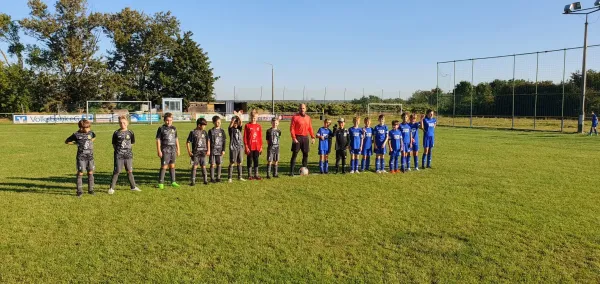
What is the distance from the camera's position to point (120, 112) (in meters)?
44.0

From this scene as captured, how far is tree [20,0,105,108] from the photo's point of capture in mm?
52125

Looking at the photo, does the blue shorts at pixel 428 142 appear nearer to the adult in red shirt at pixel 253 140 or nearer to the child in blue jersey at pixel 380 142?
the child in blue jersey at pixel 380 142

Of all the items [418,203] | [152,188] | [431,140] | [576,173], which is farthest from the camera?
[431,140]

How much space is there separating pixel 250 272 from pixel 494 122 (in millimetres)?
39072

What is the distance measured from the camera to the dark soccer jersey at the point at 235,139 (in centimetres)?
988

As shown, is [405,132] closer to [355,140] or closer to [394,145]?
[394,145]

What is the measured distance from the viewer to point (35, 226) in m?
6.09

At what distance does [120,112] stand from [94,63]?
609 inches

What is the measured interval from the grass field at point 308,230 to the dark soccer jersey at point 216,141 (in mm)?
957

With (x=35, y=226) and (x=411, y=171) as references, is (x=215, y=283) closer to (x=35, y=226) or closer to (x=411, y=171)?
(x=35, y=226)

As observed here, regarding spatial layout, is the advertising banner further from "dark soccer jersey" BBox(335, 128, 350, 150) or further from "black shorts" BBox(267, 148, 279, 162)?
"dark soccer jersey" BBox(335, 128, 350, 150)

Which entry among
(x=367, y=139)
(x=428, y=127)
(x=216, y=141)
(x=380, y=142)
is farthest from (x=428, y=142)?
(x=216, y=141)

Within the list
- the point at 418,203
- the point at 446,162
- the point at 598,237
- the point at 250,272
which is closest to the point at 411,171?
the point at 446,162

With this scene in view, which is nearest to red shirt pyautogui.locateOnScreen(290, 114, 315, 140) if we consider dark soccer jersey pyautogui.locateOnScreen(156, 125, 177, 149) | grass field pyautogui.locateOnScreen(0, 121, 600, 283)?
grass field pyautogui.locateOnScreen(0, 121, 600, 283)
